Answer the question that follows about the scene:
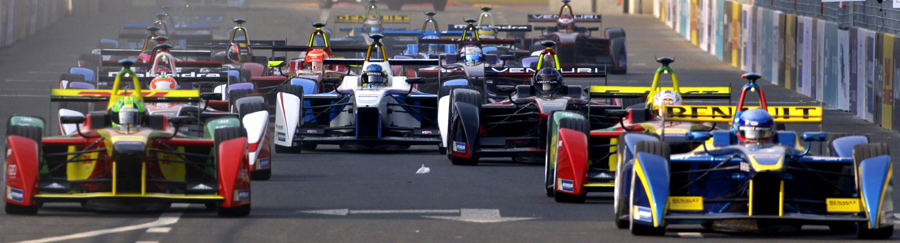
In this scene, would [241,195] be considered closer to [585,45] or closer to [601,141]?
[601,141]

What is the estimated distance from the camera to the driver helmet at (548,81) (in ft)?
66.1

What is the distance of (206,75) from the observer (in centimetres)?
2073

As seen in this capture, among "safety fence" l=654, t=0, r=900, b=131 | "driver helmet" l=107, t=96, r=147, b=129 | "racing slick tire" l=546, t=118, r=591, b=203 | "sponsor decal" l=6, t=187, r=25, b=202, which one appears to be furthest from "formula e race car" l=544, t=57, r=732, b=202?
"safety fence" l=654, t=0, r=900, b=131

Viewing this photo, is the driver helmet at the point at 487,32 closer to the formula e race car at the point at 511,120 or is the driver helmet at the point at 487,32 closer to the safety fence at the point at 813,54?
the safety fence at the point at 813,54

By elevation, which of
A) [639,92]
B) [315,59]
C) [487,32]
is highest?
[487,32]

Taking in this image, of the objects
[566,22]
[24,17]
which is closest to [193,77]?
[566,22]

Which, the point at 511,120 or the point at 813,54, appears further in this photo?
the point at 813,54

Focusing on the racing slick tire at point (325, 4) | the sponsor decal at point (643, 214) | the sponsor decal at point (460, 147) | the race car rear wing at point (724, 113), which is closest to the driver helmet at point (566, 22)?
the sponsor decal at point (460, 147)

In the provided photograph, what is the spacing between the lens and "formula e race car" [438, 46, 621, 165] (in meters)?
19.2

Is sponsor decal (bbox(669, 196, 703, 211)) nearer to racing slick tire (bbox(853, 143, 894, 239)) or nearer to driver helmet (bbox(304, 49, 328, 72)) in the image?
racing slick tire (bbox(853, 143, 894, 239))

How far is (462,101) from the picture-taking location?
786 inches

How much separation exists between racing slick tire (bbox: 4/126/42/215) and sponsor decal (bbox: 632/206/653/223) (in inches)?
194

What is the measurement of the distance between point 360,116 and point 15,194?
8.10m

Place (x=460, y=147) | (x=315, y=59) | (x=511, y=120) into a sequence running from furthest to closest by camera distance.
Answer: (x=315, y=59), (x=511, y=120), (x=460, y=147)
